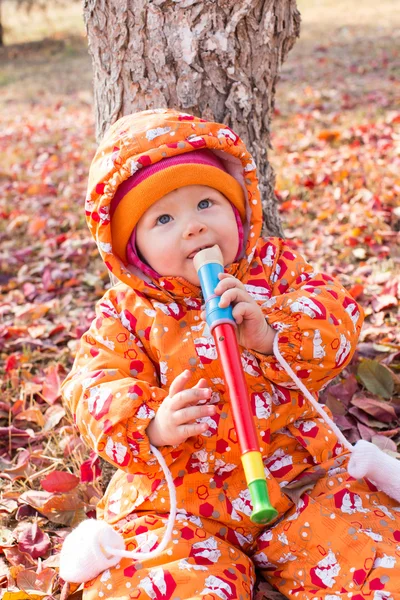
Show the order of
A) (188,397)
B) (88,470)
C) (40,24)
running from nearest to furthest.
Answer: (188,397) < (88,470) < (40,24)

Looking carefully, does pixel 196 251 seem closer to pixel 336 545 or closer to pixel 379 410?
pixel 336 545

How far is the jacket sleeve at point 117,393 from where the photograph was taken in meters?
1.78

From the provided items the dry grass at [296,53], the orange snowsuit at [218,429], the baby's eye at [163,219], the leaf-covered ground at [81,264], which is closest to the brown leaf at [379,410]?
the leaf-covered ground at [81,264]

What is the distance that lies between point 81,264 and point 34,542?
2058mm

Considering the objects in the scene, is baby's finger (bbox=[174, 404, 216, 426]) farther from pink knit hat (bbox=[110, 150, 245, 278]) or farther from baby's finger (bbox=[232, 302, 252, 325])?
pink knit hat (bbox=[110, 150, 245, 278])

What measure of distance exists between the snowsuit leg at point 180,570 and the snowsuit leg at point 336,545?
0.32 feet

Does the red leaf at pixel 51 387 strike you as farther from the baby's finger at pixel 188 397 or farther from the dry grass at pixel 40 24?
the dry grass at pixel 40 24

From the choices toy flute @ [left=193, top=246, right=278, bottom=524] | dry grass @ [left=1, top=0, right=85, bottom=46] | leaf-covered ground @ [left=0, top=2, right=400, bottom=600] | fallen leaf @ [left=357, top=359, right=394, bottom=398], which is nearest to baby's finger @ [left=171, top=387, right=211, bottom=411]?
toy flute @ [left=193, top=246, right=278, bottom=524]

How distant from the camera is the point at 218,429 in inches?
75.4

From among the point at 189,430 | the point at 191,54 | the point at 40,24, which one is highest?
the point at 191,54

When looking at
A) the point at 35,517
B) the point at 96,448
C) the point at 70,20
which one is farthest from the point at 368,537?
the point at 70,20

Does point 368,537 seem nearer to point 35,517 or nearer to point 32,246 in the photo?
point 35,517

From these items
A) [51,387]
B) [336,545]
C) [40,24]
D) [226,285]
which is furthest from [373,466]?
[40,24]

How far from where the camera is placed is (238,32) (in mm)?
2326
